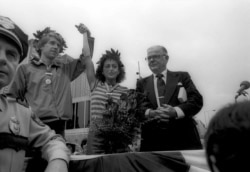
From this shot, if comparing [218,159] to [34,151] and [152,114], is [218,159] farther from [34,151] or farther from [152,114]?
[152,114]

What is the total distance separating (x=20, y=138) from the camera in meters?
1.47

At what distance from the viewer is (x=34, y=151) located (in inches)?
64.3

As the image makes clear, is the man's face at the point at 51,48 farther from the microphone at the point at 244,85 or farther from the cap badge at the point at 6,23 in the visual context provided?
the microphone at the point at 244,85

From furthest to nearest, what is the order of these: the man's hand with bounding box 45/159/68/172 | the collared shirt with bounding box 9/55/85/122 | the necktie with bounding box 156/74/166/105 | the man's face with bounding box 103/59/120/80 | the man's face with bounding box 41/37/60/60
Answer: the man's face with bounding box 103/59/120/80 → the necktie with bounding box 156/74/166/105 → the man's face with bounding box 41/37/60/60 → the collared shirt with bounding box 9/55/85/122 → the man's hand with bounding box 45/159/68/172

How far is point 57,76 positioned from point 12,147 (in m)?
1.55

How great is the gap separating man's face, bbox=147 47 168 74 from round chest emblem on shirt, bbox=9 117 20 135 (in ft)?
6.83

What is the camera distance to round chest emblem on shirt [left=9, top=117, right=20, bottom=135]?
4.80 ft

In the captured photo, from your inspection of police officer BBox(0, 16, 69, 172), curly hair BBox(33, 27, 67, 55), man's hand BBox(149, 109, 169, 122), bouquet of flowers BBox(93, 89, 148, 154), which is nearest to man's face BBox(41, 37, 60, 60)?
curly hair BBox(33, 27, 67, 55)

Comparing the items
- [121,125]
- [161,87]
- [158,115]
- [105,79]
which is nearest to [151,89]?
[161,87]

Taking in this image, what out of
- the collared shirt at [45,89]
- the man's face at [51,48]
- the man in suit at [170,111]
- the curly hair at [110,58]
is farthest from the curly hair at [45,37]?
the man in suit at [170,111]

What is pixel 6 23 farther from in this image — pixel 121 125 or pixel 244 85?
pixel 244 85

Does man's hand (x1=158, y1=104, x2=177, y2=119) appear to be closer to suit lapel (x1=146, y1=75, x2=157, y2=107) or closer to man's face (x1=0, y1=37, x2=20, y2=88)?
suit lapel (x1=146, y1=75, x2=157, y2=107)

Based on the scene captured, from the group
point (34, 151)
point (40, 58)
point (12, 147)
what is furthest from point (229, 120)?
point (40, 58)

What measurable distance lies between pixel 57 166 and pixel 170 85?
2.05 meters
